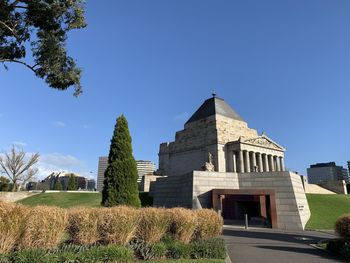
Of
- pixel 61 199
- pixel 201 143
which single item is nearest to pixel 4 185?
pixel 61 199

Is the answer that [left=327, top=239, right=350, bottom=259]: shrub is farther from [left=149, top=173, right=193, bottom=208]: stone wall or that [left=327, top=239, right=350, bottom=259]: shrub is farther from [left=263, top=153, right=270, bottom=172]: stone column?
[left=263, top=153, right=270, bottom=172]: stone column

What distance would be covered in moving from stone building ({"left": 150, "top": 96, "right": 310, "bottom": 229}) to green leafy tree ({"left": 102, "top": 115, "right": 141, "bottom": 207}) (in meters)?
14.1

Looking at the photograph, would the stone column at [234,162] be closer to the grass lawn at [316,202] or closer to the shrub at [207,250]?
the grass lawn at [316,202]

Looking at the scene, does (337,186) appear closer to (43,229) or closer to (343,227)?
(343,227)

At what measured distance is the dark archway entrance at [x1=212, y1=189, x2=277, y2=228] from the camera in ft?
93.6

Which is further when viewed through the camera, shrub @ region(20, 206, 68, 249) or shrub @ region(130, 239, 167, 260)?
shrub @ region(130, 239, 167, 260)

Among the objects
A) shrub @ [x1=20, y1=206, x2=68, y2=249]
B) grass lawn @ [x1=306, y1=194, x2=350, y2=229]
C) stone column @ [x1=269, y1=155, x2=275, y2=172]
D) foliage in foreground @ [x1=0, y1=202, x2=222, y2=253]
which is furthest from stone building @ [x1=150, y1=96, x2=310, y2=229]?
shrub @ [x1=20, y1=206, x2=68, y2=249]

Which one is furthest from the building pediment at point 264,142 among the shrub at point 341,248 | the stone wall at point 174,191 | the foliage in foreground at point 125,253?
the foliage in foreground at point 125,253

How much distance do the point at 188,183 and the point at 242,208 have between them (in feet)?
22.8

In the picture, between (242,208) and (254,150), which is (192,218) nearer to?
(242,208)

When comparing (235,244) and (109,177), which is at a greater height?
(109,177)

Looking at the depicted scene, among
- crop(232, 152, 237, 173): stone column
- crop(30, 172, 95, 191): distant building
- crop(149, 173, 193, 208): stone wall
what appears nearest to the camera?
crop(149, 173, 193, 208): stone wall

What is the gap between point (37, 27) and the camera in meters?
16.2

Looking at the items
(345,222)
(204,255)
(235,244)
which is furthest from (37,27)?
→ (345,222)
